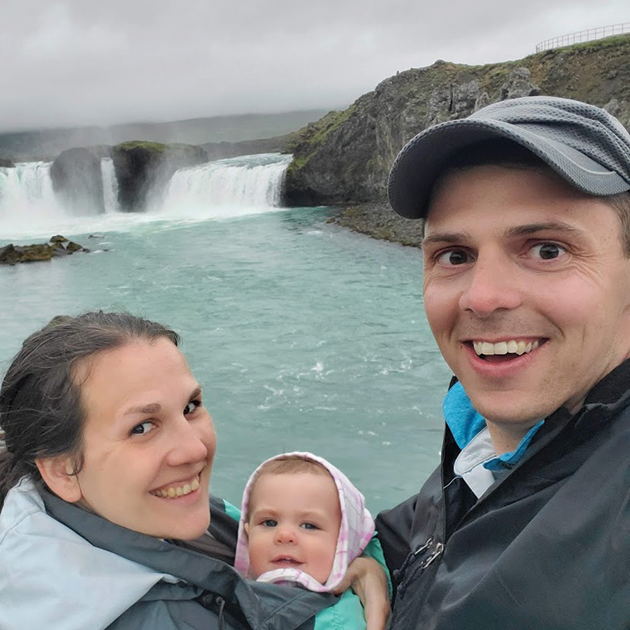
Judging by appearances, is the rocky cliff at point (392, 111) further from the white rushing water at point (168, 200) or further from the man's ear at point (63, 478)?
the man's ear at point (63, 478)

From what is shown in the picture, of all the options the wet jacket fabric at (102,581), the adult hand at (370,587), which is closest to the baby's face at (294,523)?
the adult hand at (370,587)

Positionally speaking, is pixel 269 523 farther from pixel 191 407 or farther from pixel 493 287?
pixel 493 287

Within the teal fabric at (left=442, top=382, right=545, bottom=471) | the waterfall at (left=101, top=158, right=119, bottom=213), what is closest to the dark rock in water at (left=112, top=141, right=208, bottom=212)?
the waterfall at (left=101, top=158, right=119, bottom=213)

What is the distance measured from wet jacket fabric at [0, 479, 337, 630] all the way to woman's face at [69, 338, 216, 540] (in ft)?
0.25

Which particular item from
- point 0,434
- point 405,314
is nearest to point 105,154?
point 405,314

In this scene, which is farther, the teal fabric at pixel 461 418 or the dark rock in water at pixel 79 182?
the dark rock in water at pixel 79 182

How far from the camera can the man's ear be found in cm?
205

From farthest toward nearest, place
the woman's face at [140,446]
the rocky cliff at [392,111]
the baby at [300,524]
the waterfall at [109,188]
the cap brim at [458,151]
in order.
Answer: the waterfall at [109,188], the rocky cliff at [392,111], the baby at [300,524], the woman's face at [140,446], the cap brim at [458,151]

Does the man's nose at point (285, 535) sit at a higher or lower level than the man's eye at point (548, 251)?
lower

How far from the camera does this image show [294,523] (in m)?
2.77

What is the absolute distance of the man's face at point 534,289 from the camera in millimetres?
1631

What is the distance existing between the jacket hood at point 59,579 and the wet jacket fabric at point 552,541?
2.64 feet

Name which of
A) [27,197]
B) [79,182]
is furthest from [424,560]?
[79,182]

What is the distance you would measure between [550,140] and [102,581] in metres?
1.63
